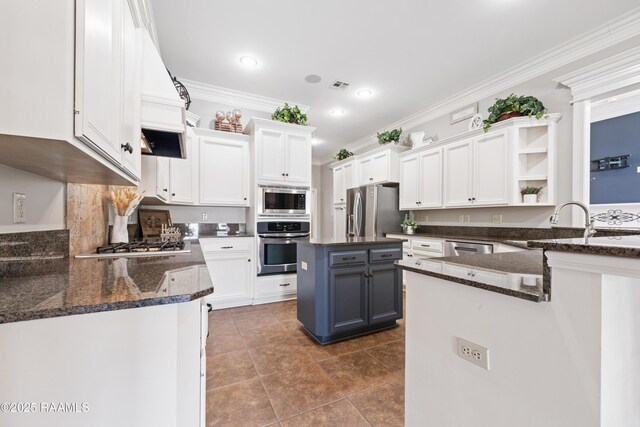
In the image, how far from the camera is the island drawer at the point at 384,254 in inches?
100

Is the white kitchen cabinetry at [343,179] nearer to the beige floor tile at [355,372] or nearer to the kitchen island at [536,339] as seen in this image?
the beige floor tile at [355,372]

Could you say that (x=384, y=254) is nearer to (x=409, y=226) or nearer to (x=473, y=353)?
(x=473, y=353)

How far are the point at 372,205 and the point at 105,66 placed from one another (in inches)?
160

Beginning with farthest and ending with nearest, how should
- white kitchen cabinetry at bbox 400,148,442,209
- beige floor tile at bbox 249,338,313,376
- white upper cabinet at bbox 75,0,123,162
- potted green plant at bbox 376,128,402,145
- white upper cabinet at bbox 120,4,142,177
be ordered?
potted green plant at bbox 376,128,402,145
white kitchen cabinetry at bbox 400,148,442,209
beige floor tile at bbox 249,338,313,376
white upper cabinet at bbox 120,4,142,177
white upper cabinet at bbox 75,0,123,162

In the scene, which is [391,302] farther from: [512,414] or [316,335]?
[512,414]

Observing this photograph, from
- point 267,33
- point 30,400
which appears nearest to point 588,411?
point 30,400

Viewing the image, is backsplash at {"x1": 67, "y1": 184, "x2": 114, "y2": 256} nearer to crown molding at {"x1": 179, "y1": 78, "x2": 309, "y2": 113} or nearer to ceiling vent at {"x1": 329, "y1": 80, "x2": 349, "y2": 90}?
crown molding at {"x1": 179, "y1": 78, "x2": 309, "y2": 113}

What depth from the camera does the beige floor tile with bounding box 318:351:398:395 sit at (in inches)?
71.3

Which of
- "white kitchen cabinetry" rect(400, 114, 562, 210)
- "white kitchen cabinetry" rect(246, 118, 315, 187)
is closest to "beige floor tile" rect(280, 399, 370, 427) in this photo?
"white kitchen cabinetry" rect(246, 118, 315, 187)

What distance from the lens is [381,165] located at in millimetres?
4754

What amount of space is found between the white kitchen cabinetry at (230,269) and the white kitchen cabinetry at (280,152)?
0.89 m

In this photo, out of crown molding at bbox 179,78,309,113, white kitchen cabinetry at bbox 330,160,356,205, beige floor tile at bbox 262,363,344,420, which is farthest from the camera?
white kitchen cabinetry at bbox 330,160,356,205

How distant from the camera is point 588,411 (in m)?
0.75

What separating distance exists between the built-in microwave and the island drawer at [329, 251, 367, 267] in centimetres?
146
